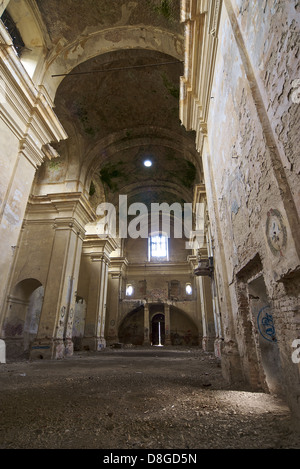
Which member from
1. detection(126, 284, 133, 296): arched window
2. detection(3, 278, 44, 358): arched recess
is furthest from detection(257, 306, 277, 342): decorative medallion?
detection(126, 284, 133, 296): arched window

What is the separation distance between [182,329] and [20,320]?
13225 mm

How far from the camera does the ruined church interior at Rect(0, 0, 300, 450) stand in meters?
2.09

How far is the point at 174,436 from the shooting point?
1.87 m

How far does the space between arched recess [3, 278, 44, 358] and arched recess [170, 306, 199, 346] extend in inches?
448

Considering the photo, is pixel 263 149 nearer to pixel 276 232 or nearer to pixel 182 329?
pixel 276 232

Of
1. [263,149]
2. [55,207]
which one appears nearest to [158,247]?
[55,207]

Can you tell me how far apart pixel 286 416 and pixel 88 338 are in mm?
11234

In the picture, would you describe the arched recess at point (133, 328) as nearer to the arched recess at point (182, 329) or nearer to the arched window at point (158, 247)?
the arched recess at point (182, 329)

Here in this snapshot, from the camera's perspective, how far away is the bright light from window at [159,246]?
21406 millimetres

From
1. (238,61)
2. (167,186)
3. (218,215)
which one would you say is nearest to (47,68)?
(238,61)

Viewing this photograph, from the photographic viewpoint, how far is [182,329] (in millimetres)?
18703

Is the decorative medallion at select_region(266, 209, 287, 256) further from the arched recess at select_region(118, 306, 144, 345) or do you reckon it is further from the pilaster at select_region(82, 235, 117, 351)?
the arched recess at select_region(118, 306, 144, 345)

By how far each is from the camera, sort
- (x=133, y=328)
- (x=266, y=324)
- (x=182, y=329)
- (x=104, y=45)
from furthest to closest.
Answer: (x=133, y=328) < (x=182, y=329) < (x=104, y=45) < (x=266, y=324)

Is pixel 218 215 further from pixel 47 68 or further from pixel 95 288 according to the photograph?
pixel 95 288
